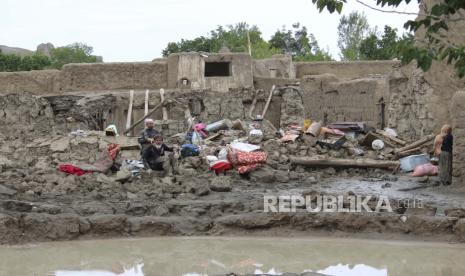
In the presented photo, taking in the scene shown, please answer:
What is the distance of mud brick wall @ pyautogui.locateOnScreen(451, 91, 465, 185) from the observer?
37.3 ft

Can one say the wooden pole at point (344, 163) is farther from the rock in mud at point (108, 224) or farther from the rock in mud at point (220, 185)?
the rock in mud at point (108, 224)

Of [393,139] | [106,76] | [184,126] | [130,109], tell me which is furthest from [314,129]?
A: [106,76]

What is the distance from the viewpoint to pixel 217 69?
2252cm

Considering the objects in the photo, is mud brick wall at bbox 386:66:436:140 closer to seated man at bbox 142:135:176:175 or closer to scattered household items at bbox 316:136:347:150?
scattered household items at bbox 316:136:347:150

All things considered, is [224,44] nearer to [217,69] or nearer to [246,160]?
[217,69]

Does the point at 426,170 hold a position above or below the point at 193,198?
above

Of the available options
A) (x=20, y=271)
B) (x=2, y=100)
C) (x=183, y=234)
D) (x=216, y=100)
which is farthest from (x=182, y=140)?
(x=20, y=271)

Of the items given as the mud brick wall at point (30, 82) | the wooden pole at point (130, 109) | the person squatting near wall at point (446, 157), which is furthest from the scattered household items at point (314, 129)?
the mud brick wall at point (30, 82)

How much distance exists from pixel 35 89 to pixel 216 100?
5.14 m

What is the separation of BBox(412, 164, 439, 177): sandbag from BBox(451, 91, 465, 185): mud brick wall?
1.07m

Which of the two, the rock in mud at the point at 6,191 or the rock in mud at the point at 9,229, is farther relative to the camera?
the rock in mud at the point at 6,191

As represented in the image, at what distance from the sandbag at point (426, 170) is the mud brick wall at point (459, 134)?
107 centimetres

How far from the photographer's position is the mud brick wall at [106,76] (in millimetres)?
19906

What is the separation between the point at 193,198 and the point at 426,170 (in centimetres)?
418
